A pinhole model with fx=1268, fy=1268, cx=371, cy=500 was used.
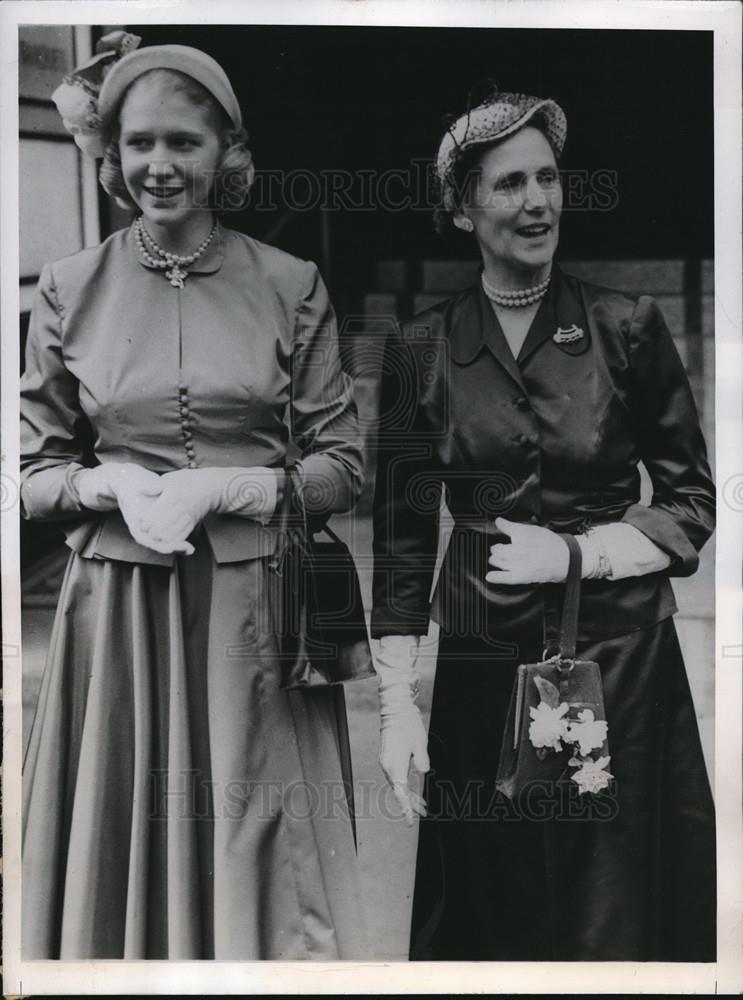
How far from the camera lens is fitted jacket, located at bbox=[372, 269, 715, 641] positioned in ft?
11.8

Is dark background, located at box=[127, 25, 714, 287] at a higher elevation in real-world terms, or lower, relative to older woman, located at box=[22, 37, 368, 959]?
higher

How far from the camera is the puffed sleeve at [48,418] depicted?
3.60m

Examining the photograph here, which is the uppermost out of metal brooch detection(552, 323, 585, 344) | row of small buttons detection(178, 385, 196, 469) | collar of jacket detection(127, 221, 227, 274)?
collar of jacket detection(127, 221, 227, 274)

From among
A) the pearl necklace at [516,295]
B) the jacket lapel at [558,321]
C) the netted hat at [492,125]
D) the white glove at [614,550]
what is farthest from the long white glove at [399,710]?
the netted hat at [492,125]

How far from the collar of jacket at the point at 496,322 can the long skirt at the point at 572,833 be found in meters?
0.83

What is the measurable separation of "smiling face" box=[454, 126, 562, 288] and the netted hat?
0.03 metres

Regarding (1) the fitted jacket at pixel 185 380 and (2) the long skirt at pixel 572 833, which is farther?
(2) the long skirt at pixel 572 833

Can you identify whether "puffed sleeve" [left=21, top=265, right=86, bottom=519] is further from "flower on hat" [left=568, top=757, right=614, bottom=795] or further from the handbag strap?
"flower on hat" [left=568, top=757, right=614, bottom=795]

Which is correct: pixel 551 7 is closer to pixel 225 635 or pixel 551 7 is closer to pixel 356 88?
pixel 356 88

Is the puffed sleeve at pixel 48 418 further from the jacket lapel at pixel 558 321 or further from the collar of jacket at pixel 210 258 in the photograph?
the jacket lapel at pixel 558 321

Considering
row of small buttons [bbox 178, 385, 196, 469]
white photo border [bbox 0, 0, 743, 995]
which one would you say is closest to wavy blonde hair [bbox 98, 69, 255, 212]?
white photo border [bbox 0, 0, 743, 995]

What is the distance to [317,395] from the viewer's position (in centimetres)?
360

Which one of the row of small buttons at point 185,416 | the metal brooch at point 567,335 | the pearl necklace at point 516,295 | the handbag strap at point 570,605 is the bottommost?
the handbag strap at point 570,605

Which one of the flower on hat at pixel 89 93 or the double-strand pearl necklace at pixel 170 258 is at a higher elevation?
the flower on hat at pixel 89 93
